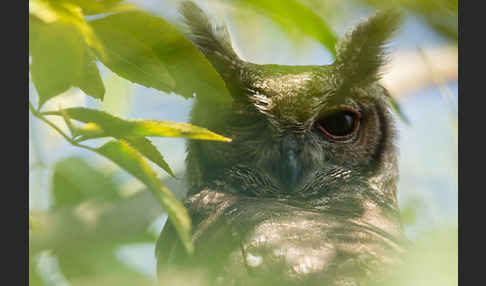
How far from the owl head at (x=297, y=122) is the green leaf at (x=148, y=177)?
3.50 feet

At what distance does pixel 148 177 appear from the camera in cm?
89

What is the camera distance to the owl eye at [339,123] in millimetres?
2283

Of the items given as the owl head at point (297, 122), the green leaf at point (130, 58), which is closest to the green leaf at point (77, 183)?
the green leaf at point (130, 58)

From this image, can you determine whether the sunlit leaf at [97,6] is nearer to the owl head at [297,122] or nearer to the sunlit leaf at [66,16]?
the sunlit leaf at [66,16]

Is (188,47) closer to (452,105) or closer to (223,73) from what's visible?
(452,105)

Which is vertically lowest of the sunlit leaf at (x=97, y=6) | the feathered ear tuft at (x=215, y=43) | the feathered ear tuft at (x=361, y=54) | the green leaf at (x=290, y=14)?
the sunlit leaf at (x=97, y=6)

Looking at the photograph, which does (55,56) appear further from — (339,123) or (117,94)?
(339,123)

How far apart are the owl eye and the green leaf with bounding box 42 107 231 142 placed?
1.39 m

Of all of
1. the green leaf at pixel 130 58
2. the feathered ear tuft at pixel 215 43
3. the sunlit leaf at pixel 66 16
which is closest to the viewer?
the sunlit leaf at pixel 66 16

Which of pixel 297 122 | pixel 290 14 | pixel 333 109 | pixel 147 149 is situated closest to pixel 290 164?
pixel 297 122

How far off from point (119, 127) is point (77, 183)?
0.22m

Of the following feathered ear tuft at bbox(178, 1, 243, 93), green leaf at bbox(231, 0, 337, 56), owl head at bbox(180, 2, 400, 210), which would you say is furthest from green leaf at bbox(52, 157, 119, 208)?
feathered ear tuft at bbox(178, 1, 243, 93)

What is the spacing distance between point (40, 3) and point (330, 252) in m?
1.03

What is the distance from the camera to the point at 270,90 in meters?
2.19
